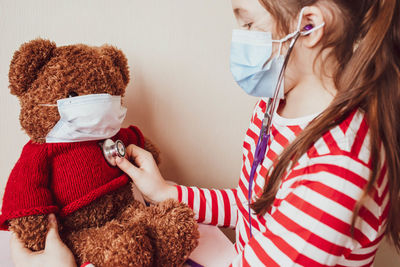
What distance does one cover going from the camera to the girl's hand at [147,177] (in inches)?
27.1

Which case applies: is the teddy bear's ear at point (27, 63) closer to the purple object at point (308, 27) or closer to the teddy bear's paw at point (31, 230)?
the teddy bear's paw at point (31, 230)

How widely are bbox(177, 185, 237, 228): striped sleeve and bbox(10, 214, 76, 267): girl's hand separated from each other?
0.29 meters

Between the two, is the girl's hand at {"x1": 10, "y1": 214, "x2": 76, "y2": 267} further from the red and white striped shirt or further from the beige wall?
the beige wall

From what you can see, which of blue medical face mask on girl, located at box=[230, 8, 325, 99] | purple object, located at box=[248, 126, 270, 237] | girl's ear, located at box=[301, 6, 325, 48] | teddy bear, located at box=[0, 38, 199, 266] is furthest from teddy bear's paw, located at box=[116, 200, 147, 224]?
girl's ear, located at box=[301, 6, 325, 48]

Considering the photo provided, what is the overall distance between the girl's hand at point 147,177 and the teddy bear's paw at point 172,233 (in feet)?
0.30

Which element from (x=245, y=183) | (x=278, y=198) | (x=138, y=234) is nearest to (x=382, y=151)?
(x=278, y=198)

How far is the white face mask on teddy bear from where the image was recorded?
561 millimetres

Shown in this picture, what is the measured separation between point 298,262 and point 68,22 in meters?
0.75

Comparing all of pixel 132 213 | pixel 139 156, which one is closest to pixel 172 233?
pixel 132 213

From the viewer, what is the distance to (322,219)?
1.41ft

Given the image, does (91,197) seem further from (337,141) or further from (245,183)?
(337,141)

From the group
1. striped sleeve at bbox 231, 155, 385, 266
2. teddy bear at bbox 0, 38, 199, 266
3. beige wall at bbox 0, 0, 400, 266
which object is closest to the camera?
striped sleeve at bbox 231, 155, 385, 266

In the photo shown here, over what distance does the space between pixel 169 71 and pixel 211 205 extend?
1.30 feet

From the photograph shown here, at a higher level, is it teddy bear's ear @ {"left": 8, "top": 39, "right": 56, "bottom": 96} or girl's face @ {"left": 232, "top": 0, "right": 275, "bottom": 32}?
girl's face @ {"left": 232, "top": 0, "right": 275, "bottom": 32}
